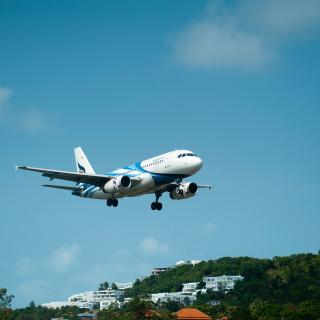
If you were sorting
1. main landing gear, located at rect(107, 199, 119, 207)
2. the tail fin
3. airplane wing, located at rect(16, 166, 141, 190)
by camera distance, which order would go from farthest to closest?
the tail fin
main landing gear, located at rect(107, 199, 119, 207)
airplane wing, located at rect(16, 166, 141, 190)

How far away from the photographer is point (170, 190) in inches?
4218

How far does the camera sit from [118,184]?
337 feet

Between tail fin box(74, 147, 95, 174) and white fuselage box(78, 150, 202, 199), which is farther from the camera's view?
tail fin box(74, 147, 95, 174)

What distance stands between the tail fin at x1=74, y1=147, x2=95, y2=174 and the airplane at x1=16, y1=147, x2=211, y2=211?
15.9 meters

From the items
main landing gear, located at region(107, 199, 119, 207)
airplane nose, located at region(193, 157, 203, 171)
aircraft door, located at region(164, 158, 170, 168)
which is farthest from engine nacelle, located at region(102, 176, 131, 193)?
airplane nose, located at region(193, 157, 203, 171)

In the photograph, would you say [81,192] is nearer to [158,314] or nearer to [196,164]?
[196,164]

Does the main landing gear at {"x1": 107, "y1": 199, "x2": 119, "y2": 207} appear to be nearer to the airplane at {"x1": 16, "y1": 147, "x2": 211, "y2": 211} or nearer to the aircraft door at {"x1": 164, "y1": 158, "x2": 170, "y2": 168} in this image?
the airplane at {"x1": 16, "y1": 147, "x2": 211, "y2": 211}

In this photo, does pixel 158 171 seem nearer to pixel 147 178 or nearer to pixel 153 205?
pixel 147 178

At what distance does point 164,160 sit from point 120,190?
5988 millimetres

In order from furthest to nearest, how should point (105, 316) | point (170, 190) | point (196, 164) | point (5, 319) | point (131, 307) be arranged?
point (105, 316), point (131, 307), point (5, 319), point (170, 190), point (196, 164)

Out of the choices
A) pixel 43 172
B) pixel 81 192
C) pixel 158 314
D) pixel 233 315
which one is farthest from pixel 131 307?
pixel 43 172

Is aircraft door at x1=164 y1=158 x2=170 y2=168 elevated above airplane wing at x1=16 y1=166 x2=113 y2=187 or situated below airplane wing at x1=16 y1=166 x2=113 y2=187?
below

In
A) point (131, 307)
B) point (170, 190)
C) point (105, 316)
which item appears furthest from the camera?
point (105, 316)

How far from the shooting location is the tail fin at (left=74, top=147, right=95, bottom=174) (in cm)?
12656
